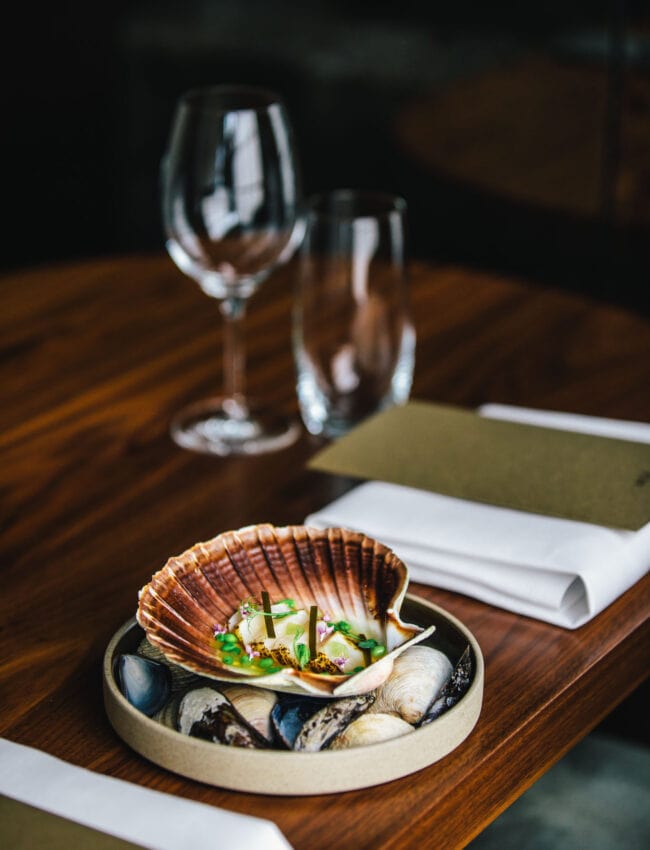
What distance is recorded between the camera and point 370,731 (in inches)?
22.4

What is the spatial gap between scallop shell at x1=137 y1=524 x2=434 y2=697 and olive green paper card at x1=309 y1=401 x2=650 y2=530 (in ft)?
0.58

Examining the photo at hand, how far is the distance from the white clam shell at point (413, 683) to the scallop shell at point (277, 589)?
1 centimetres

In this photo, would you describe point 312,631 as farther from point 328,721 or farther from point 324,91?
point 324,91

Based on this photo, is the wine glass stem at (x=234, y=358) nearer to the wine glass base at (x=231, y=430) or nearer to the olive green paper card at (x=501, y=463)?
the wine glass base at (x=231, y=430)

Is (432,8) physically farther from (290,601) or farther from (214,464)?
(290,601)

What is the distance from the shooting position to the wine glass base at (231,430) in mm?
983

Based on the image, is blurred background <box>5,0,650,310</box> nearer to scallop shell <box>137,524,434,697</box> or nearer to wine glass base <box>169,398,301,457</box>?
wine glass base <box>169,398,301,457</box>

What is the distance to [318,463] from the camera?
0.90 m

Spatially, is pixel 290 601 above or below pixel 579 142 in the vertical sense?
above

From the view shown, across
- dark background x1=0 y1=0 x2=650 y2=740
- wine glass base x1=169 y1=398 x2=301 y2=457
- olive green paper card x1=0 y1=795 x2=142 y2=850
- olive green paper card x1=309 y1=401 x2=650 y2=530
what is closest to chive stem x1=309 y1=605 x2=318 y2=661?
olive green paper card x1=0 y1=795 x2=142 y2=850

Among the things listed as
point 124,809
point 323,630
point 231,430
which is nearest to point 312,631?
point 323,630

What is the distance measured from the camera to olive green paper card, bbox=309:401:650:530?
81cm

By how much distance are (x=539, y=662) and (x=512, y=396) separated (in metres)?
0.42

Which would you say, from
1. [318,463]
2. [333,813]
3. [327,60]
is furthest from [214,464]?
[327,60]
